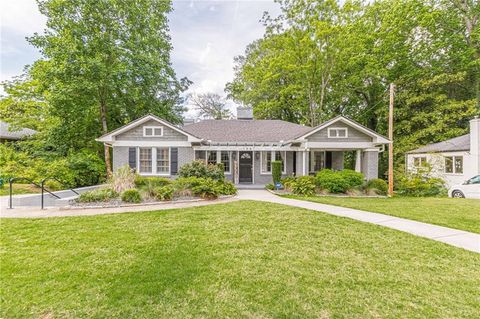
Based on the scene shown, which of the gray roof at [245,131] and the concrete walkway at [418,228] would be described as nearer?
the concrete walkway at [418,228]

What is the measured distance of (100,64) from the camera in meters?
15.1

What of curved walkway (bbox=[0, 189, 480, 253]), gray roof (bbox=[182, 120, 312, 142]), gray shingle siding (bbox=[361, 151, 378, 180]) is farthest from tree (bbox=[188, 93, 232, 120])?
curved walkway (bbox=[0, 189, 480, 253])

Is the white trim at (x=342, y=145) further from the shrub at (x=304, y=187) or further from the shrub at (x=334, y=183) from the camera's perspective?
the shrub at (x=304, y=187)

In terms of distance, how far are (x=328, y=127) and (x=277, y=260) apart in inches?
Answer: 473

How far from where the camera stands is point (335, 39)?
20609 millimetres

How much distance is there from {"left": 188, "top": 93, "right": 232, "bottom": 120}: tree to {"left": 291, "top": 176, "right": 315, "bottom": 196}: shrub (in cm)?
2116

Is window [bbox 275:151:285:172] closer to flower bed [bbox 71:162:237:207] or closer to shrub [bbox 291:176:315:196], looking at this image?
shrub [bbox 291:176:315:196]

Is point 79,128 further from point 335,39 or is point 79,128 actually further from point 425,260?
point 335,39

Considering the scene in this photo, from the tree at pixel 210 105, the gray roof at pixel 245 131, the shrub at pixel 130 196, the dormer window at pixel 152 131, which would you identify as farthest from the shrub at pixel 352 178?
the tree at pixel 210 105

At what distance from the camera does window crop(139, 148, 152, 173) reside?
14.3 meters

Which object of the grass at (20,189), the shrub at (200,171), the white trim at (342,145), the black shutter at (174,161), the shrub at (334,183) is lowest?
the grass at (20,189)

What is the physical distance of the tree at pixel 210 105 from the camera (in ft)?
104

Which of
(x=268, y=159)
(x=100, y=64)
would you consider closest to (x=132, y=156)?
(x=100, y=64)

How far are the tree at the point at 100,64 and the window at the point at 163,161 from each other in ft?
16.7
